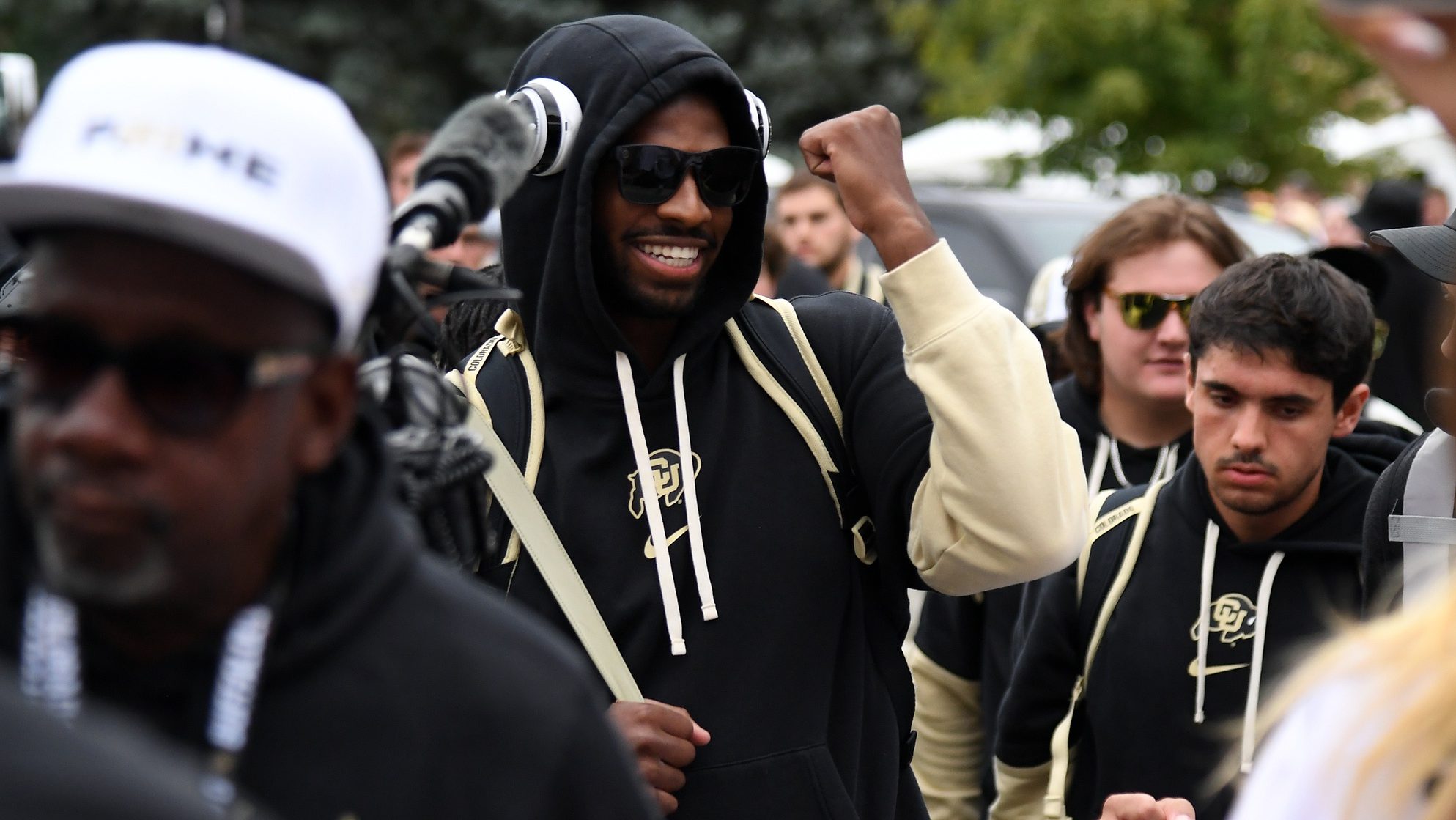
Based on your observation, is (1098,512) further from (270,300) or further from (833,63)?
(833,63)

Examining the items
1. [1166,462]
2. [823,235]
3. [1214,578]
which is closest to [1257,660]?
[1214,578]

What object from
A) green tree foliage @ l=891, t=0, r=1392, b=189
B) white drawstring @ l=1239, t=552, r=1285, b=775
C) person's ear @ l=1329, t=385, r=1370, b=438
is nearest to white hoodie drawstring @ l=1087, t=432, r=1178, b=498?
person's ear @ l=1329, t=385, r=1370, b=438


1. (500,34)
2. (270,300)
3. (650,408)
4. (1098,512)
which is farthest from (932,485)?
(500,34)

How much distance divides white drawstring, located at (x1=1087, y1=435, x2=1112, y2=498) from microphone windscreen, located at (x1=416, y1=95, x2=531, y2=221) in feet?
8.59

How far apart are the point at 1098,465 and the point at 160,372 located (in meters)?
3.44

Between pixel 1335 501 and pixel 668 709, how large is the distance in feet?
5.73

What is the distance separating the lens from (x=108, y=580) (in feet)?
5.12

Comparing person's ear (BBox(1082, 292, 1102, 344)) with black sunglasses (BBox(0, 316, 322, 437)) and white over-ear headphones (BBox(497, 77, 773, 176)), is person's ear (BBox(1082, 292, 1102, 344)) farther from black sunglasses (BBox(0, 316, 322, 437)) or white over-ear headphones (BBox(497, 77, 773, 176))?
black sunglasses (BBox(0, 316, 322, 437))

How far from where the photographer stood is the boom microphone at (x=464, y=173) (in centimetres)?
219

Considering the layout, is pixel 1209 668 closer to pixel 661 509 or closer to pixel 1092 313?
pixel 661 509

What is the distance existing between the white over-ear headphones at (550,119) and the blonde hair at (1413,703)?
188 centimetres

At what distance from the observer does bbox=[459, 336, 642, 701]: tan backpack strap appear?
2908 mm

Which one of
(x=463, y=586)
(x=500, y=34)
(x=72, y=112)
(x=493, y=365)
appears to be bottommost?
(x=500, y=34)

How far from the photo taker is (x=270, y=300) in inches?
64.4
